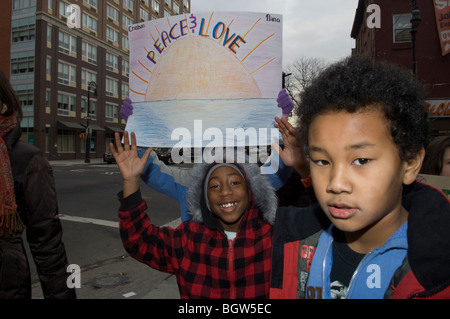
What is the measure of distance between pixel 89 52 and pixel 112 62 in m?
3.62

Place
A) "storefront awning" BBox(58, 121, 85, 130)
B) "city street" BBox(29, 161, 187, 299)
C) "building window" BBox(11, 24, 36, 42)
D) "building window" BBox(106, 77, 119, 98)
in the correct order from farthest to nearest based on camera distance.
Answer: "building window" BBox(106, 77, 119, 98) → "storefront awning" BBox(58, 121, 85, 130) → "building window" BBox(11, 24, 36, 42) → "city street" BBox(29, 161, 187, 299)

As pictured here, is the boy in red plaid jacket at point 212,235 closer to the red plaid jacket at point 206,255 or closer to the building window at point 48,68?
the red plaid jacket at point 206,255

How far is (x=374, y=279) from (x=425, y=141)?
51cm

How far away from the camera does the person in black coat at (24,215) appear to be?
164cm

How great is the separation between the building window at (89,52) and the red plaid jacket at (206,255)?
39.6 m

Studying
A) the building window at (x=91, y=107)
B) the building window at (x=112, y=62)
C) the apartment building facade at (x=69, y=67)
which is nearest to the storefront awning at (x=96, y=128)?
the apartment building facade at (x=69, y=67)

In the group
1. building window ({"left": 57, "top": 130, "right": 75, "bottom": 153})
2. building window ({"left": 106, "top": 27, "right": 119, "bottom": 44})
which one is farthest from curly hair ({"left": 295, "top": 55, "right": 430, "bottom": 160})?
building window ({"left": 106, "top": 27, "right": 119, "bottom": 44})

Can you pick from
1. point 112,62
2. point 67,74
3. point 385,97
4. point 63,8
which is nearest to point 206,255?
point 385,97

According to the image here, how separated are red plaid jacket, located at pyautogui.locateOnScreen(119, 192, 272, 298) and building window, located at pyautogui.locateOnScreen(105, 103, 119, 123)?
4150 cm

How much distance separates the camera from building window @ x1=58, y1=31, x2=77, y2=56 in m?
33.8

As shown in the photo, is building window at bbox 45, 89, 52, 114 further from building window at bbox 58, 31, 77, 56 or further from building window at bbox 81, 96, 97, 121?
building window at bbox 58, 31, 77, 56

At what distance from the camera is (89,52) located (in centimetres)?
3712

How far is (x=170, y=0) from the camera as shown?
45094 millimetres
